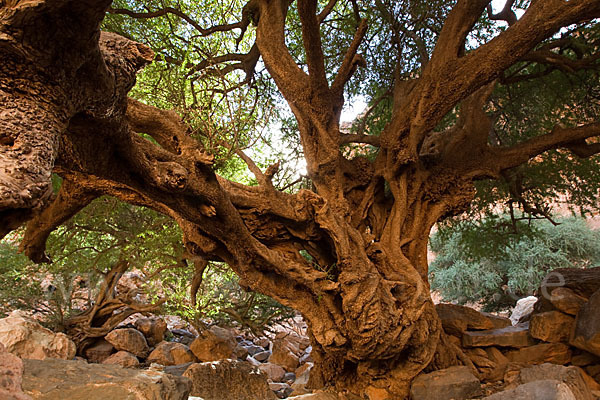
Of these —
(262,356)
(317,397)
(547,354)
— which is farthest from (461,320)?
(262,356)

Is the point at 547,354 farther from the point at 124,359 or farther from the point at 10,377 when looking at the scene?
the point at 124,359

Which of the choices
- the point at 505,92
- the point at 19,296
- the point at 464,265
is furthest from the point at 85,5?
the point at 464,265

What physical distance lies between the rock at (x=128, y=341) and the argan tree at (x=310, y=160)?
254 inches

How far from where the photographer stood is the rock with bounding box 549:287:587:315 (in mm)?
6406

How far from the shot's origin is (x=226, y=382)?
19.1ft

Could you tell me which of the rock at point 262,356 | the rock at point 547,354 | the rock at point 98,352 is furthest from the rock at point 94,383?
the rock at point 262,356

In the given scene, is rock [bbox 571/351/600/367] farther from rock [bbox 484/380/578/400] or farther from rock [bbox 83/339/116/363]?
rock [bbox 83/339/116/363]

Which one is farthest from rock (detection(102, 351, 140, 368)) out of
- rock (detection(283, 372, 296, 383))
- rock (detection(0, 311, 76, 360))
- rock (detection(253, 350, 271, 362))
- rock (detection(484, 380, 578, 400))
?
rock (detection(484, 380, 578, 400))

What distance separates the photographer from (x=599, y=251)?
18406mm

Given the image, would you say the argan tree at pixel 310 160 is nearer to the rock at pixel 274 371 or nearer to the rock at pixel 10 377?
the rock at pixel 10 377

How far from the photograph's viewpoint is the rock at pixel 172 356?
9.98 meters

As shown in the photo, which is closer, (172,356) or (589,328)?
(589,328)

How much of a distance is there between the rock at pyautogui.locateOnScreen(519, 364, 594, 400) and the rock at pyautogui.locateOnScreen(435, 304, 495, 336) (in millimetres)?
1667

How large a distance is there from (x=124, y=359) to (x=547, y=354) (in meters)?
9.53
